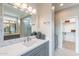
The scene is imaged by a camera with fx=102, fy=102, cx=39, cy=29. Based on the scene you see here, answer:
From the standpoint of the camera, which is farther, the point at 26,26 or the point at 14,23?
the point at 26,26

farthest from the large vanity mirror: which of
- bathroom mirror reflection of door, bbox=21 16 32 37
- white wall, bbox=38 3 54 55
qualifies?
white wall, bbox=38 3 54 55

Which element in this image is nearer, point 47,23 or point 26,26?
point 26,26

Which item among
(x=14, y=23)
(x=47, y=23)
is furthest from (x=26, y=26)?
(x=47, y=23)

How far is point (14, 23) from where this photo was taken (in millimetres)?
2137

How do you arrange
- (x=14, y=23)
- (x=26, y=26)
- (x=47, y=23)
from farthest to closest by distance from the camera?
(x=47, y=23) < (x=26, y=26) < (x=14, y=23)

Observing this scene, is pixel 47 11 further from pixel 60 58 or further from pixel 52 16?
pixel 60 58

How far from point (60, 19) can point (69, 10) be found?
0.33 m

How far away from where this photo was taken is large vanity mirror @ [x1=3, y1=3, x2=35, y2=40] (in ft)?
6.48

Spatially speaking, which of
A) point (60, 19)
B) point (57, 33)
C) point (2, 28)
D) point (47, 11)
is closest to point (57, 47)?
point (57, 33)

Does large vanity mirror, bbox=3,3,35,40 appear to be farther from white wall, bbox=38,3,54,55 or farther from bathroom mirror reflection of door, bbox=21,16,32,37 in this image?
white wall, bbox=38,3,54,55

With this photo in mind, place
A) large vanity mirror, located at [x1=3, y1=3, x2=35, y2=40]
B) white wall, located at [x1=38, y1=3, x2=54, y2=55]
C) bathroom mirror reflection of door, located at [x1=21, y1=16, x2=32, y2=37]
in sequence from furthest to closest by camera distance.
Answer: white wall, located at [x1=38, y1=3, x2=54, y2=55]
bathroom mirror reflection of door, located at [x1=21, y1=16, x2=32, y2=37]
large vanity mirror, located at [x1=3, y1=3, x2=35, y2=40]

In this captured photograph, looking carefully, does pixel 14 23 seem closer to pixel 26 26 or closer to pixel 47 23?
pixel 26 26

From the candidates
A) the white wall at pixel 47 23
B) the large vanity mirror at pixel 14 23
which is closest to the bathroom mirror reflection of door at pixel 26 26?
the large vanity mirror at pixel 14 23

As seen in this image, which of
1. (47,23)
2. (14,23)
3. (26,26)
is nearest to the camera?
(14,23)
